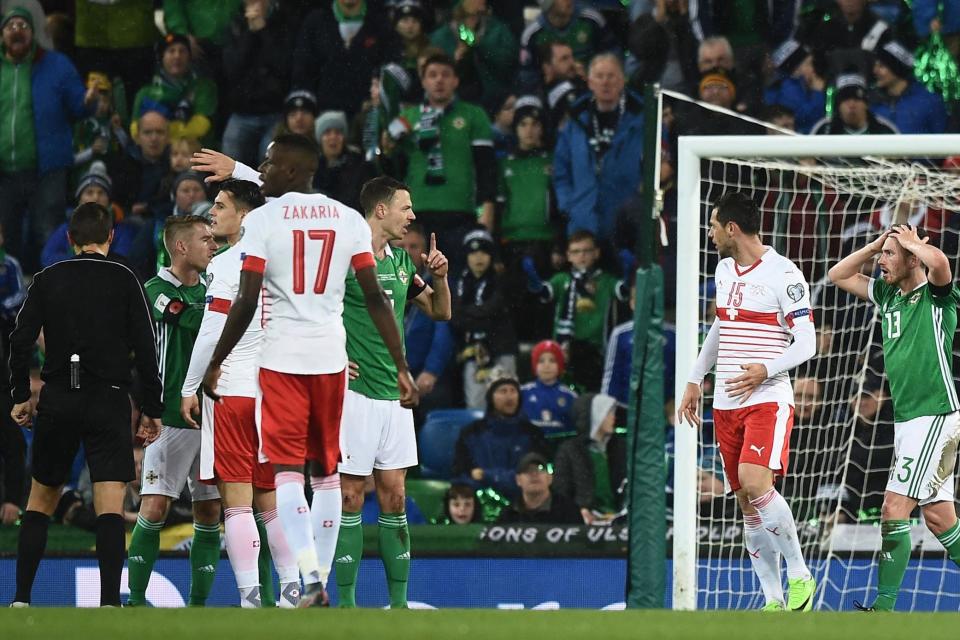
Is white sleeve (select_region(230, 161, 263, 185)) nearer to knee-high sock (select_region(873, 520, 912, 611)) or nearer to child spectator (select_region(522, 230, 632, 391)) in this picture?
knee-high sock (select_region(873, 520, 912, 611))

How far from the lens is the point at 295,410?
6.01 m

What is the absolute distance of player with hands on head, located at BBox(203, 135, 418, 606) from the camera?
5.95 metres

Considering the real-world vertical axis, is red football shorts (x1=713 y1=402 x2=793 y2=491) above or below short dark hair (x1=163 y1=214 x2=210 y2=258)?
below

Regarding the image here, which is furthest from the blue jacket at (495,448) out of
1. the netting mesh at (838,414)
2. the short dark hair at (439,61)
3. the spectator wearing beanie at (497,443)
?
the short dark hair at (439,61)

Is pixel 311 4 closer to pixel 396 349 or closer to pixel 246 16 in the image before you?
pixel 246 16

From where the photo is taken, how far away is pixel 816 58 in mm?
11898

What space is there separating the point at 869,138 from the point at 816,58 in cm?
380

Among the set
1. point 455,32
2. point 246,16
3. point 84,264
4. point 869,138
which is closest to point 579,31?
point 455,32

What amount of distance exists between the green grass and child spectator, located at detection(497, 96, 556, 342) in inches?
240

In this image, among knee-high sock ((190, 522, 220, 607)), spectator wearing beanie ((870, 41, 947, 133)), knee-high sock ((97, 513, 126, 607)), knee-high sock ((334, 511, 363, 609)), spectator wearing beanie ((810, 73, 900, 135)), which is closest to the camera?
knee-high sock ((97, 513, 126, 607))

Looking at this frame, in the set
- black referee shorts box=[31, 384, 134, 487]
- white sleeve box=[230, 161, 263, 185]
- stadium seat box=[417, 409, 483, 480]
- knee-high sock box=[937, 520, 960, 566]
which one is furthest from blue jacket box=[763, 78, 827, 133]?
black referee shorts box=[31, 384, 134, 487]

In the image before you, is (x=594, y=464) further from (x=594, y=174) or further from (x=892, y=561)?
(x=892, y=561)

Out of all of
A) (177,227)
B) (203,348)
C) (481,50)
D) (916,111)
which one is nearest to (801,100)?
(916,111)

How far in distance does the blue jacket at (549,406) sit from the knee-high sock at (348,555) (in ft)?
12.3
